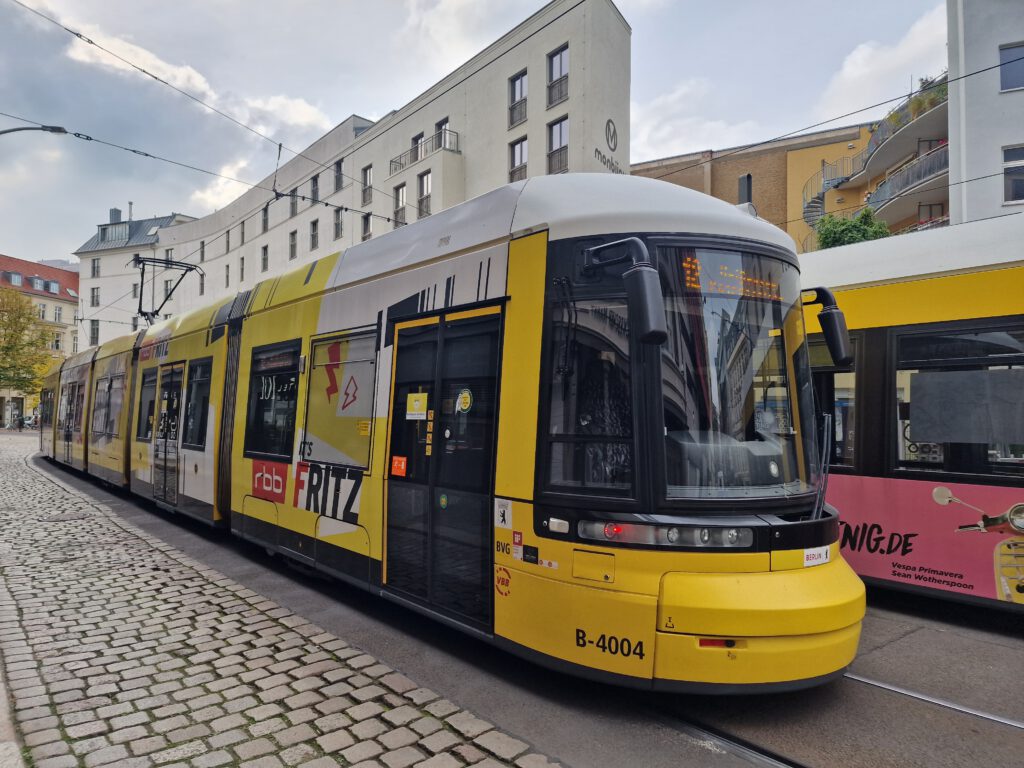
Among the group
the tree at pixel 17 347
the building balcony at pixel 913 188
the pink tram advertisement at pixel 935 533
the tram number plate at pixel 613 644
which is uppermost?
the building balcony at pixel 913 188

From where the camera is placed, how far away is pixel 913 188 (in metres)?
25.8

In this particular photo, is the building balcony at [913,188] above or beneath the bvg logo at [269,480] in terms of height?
above

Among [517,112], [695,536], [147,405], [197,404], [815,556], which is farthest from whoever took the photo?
[517,112]

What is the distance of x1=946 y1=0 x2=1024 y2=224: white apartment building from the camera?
856 inches

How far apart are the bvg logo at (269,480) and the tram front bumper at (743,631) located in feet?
14.9

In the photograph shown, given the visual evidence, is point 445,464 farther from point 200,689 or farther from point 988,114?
point 988,114

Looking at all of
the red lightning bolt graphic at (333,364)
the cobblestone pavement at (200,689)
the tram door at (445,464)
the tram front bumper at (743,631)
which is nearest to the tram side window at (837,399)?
the tram front bumper at (743,631)

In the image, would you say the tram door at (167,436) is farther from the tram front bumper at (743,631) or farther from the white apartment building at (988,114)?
the white apartment building at (988,114)

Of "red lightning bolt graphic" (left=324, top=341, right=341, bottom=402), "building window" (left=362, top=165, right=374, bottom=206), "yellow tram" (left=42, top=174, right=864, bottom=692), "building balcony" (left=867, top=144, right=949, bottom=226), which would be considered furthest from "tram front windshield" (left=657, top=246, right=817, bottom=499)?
"building window" (left=362, top=165, right=374, bottom=206)

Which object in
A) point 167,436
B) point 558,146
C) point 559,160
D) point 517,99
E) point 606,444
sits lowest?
point 167,436

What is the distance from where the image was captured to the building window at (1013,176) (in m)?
21.6

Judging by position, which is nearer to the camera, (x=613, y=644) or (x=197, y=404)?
(x=613, y=644)

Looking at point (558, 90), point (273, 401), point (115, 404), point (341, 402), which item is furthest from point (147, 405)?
point (558, 90)

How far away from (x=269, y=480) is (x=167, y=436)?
13.4 ft
